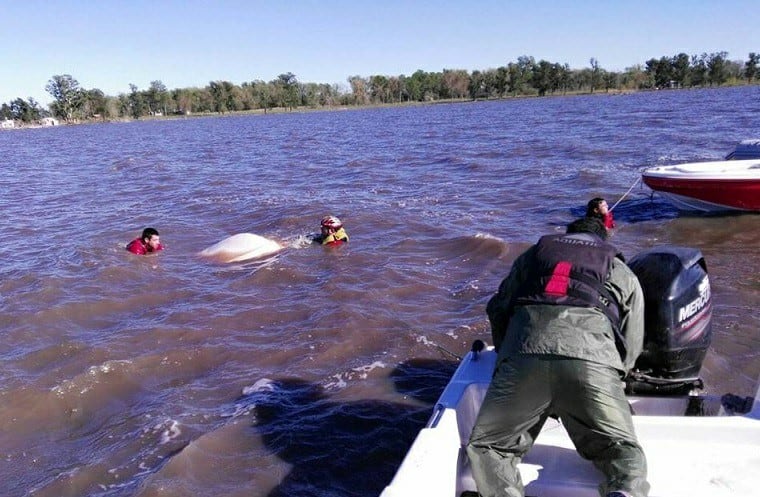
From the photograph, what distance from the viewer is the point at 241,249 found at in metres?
11.1

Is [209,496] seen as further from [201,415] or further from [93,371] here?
[93,371]

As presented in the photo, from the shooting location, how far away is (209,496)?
14.4 feet

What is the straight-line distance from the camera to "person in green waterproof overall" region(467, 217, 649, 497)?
2881 mm

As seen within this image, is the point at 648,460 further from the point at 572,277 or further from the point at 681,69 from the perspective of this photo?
the point at 681,69

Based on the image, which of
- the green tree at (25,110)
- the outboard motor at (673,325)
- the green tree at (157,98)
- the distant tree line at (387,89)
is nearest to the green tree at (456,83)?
the distant tree line at (387,89)

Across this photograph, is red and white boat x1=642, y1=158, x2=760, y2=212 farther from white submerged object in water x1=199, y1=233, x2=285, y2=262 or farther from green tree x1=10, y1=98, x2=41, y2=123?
green tree x1=10, y1=98, x2=41, y2=123

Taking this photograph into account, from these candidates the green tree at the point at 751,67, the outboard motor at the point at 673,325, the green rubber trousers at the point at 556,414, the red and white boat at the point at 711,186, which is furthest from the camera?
the green tree at the point at 751,67

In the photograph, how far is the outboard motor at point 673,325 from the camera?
3.82 m

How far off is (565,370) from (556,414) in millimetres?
322

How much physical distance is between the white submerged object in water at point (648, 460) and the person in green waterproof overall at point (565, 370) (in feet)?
0.75

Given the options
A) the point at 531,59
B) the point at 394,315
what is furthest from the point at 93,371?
the point at 531,59

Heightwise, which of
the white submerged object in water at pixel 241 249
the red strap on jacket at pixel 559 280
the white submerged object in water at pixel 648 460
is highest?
the red strap on jacket at pixel 559 280

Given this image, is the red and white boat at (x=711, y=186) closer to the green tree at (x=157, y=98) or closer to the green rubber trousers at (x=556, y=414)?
the green rubber trousers at (x=556, y=414)

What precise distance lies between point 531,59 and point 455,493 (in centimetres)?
14107
